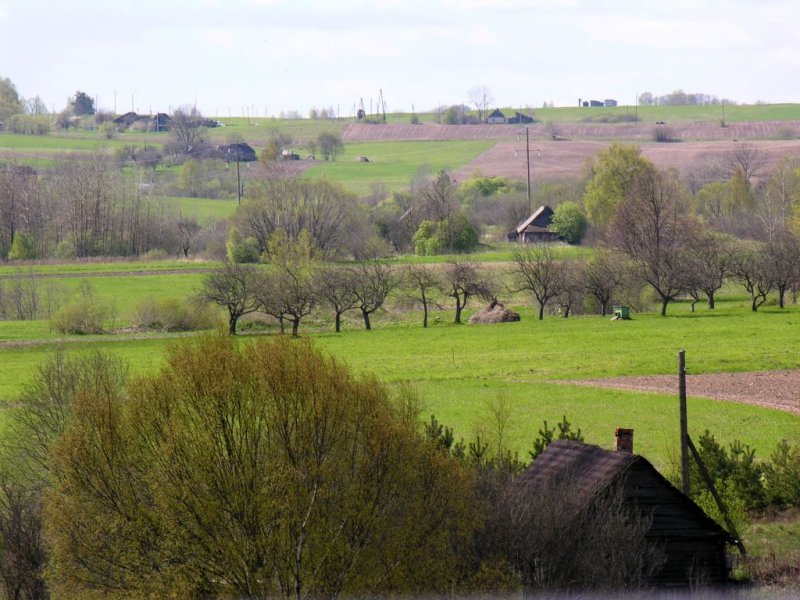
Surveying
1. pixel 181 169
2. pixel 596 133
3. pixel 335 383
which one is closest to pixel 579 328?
pixel 335 383

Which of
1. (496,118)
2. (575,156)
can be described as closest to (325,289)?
(575,156)

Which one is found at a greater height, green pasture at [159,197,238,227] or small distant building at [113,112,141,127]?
small distant building at [113,112,141,127]

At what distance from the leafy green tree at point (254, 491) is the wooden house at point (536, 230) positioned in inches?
3023

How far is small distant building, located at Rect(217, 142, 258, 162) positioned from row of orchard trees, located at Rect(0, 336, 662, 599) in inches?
5544

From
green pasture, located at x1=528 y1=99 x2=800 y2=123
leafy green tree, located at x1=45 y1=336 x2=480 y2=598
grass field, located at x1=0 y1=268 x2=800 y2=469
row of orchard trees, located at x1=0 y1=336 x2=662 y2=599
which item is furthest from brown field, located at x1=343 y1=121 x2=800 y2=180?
leafy green tree, located at x1=45 y1=336 x2=480 y2=598

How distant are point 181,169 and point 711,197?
Result: 65959mm

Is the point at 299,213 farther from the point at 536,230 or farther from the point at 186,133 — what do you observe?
the point at 186,133

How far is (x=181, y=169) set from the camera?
152250mm

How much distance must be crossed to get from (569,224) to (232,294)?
42.6m

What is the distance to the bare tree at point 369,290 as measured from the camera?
207 feet

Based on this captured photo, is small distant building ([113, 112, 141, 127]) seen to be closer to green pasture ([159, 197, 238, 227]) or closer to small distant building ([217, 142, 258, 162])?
small distant building ([217, 142, 258, 162])

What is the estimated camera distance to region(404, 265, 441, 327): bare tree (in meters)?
65.5

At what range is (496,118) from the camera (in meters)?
198

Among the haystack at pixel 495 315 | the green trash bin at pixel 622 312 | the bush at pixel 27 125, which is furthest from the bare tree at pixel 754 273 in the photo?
the bush at pixel 27 125
